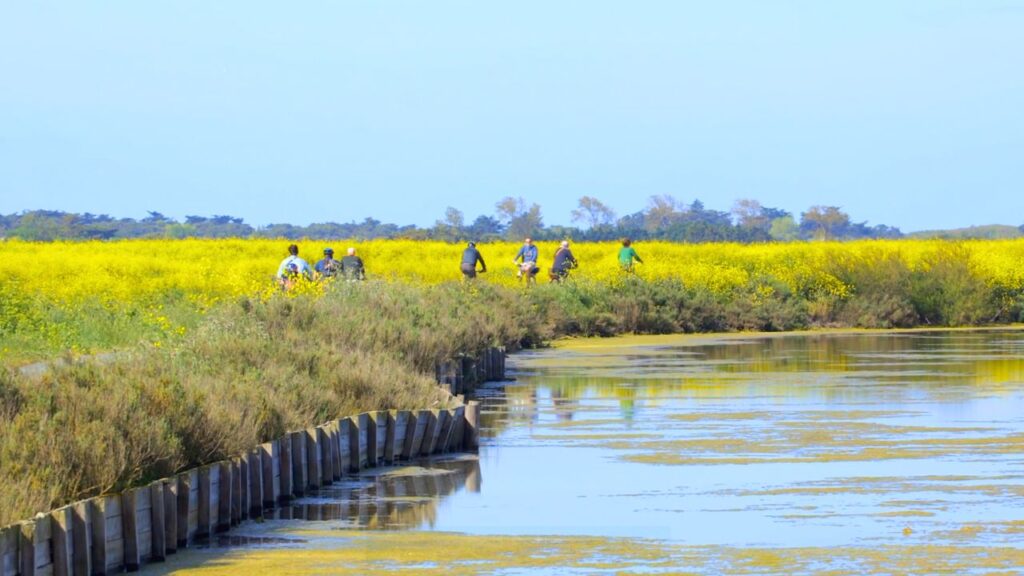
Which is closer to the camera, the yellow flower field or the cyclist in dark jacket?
the yellow flower field

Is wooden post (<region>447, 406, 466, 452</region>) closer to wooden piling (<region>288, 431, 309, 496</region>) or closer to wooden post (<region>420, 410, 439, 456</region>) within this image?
wooden post (<region>420, 410, 439, 456</region>)

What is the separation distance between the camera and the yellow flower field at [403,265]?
43406mm

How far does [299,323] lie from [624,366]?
9938mm

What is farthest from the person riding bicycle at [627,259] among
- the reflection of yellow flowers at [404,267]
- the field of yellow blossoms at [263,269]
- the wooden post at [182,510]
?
the wooden post at [182,510]

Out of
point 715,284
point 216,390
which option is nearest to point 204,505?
point 216,390

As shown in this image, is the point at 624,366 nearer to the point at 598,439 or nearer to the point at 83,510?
the point at 598,439

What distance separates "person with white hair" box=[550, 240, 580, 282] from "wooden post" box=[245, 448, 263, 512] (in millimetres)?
31160

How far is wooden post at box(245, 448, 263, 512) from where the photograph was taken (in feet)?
48.1

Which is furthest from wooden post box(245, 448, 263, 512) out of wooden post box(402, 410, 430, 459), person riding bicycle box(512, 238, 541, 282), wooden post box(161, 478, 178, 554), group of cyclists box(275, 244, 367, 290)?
person riding bicycle box(512, 238, 541, 282)

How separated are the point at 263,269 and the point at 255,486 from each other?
1739 inches

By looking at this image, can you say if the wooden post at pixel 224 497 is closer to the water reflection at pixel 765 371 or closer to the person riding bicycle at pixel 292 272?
the water reflection at pixel 765 371

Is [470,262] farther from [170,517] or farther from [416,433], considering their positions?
[170,517]

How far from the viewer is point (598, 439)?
20.6m

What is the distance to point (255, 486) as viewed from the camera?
14.8 metres
